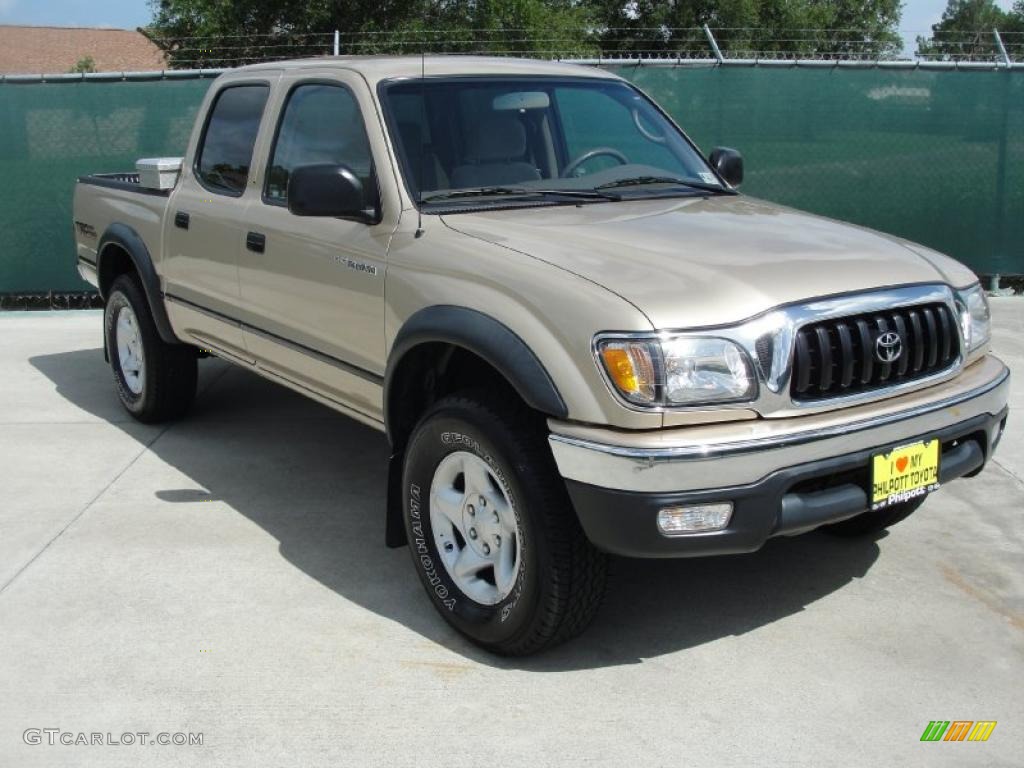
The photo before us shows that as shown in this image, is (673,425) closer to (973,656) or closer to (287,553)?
(973,656)

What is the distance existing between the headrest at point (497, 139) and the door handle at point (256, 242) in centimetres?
103

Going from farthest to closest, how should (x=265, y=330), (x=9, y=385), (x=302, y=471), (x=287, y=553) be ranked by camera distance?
(x=9, y=385), (x=302, y=471), (x=265, y=330), (x=287, y=553)

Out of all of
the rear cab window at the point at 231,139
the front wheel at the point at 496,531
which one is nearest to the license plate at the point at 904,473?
the front wheel at the point at 496,531

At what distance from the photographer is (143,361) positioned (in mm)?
6418

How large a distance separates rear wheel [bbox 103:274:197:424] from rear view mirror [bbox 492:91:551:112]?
97.0 inches

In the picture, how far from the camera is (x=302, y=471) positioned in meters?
5.84

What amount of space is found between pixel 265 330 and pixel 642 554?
2.37 metres

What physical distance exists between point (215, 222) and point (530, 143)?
1.58m

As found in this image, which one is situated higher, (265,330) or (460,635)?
(265,330)

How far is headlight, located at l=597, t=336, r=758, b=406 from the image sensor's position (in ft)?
11.0

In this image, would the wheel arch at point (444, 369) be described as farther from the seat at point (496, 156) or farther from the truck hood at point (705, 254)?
the seat at point (496, 156)

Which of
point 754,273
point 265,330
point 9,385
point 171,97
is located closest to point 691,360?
point 754,273

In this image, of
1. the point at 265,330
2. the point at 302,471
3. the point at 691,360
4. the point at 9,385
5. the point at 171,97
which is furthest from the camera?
the point at 171,97

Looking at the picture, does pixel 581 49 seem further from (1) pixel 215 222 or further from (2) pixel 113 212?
(1) pixel 215 222
